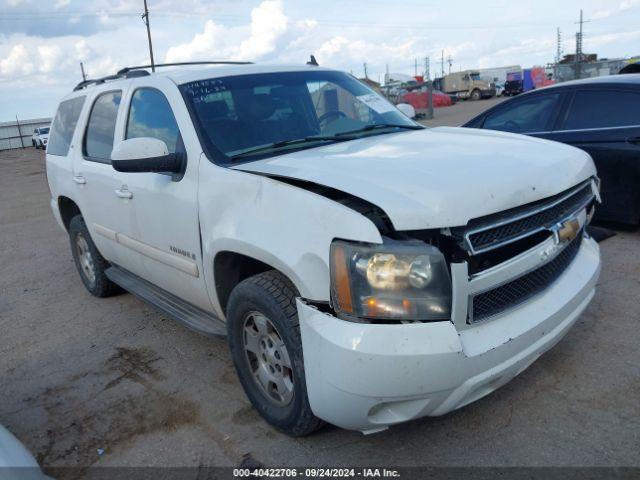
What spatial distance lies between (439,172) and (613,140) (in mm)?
3710

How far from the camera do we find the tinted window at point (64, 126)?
16.8 feet

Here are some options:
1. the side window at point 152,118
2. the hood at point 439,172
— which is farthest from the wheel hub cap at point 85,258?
the hood at point 439,172

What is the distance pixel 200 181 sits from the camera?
3139 millimetres

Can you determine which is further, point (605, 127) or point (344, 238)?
point (605, 127)

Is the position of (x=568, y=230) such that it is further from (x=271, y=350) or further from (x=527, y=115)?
(x=527, y=115)

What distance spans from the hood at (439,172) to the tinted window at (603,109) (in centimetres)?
262

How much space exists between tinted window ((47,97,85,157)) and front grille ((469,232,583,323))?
160 inches

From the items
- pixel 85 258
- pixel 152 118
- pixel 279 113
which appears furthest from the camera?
pixel 85 258

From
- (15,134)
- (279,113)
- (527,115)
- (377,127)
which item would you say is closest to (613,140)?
(527,115)

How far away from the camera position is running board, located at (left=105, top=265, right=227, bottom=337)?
3381mm

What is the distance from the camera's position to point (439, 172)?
8.29 feet

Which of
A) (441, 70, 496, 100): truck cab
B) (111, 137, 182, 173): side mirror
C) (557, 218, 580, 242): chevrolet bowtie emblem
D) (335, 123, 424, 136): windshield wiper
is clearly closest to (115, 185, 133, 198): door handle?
(111, 137, 182, 173): side mirror

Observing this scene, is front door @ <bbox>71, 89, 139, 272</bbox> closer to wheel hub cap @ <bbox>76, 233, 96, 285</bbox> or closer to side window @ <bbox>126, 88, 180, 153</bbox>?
side window @ <bbox>126, 88, 180, 153</bbox>

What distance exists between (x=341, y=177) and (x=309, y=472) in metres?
1.35
